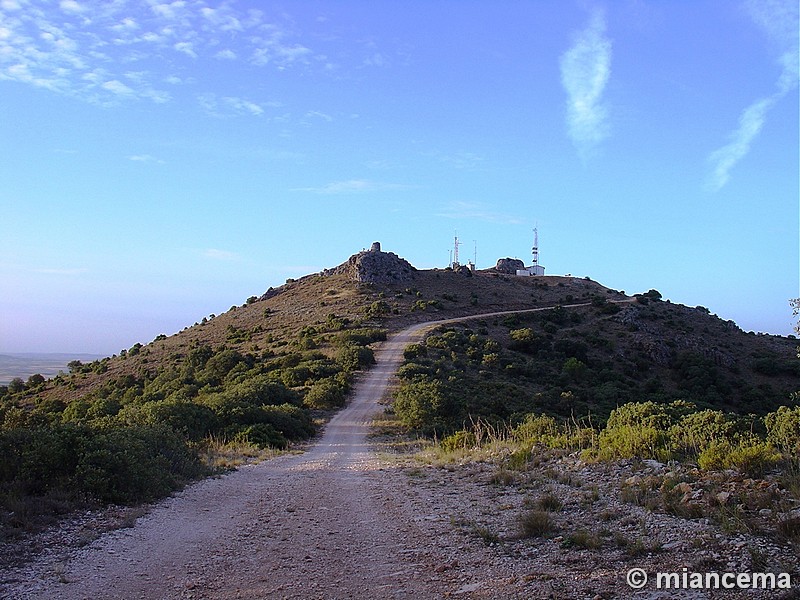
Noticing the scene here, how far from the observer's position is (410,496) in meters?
10.7

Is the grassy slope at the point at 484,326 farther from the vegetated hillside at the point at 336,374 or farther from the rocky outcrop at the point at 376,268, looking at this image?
the rocky outcrop at the point at 376,268

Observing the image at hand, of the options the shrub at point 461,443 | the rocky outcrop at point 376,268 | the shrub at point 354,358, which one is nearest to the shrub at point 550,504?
the shrub at point 461,443

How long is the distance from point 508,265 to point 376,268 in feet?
119

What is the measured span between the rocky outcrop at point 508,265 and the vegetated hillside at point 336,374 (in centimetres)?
1770

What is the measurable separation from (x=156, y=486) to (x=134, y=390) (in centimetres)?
3290

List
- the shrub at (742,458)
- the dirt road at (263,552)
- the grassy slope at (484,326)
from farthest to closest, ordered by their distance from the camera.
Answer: the grassy slope at (484,326) → the shrub at (742,458) → the dirt road at (263,552)

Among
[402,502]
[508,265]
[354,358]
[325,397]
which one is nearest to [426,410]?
[325,397]

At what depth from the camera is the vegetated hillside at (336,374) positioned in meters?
9.97

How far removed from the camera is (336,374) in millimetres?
37750

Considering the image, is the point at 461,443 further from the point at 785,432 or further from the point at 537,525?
the point at 537,525

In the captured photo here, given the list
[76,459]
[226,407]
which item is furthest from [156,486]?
[226,407]

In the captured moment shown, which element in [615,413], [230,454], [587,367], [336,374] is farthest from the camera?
[587,367]

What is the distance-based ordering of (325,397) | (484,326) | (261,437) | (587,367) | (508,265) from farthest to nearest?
1. (508,265)
2. (484,326)
3. (587,367)
4. (325,397)
5. (261,437)

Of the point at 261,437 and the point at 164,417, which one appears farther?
the point at 261,437
